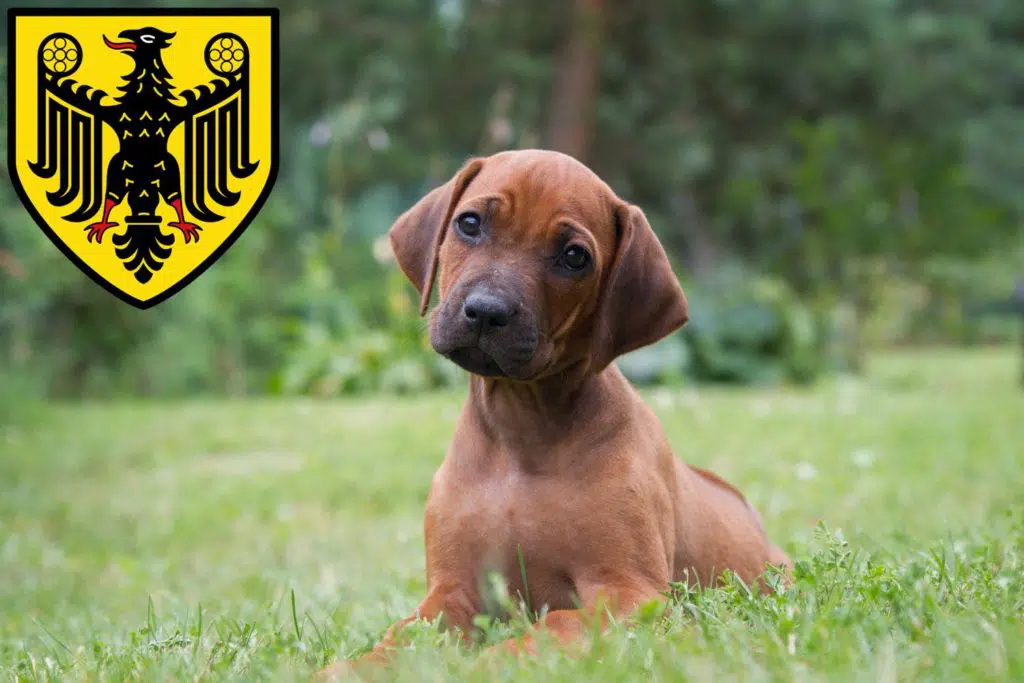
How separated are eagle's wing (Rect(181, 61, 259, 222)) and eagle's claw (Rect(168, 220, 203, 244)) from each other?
8 cm

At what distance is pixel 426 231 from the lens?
3830 mm

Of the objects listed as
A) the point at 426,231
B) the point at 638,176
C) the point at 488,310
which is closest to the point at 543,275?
the point at 488,310

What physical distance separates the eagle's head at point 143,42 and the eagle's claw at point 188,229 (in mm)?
631

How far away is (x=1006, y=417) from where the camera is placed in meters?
10.1

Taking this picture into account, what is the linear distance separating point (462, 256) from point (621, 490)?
0.84 meters

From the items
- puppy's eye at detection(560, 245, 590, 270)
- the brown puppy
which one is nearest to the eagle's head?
the brown puppy

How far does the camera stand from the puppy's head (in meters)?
3.30

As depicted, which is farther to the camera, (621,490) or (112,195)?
(112,195)

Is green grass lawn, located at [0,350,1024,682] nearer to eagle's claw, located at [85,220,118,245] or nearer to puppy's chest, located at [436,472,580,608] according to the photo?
puppy's chest, located at [436,472,580,608]

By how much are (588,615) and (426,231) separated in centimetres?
142

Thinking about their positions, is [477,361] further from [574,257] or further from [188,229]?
[188,229]

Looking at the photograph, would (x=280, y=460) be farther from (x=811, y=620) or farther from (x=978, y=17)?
(x=978, y=17)

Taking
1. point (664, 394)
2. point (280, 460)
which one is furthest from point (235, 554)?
point (664, 394)

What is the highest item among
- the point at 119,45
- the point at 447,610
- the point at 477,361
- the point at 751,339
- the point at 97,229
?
the point at 119,45
